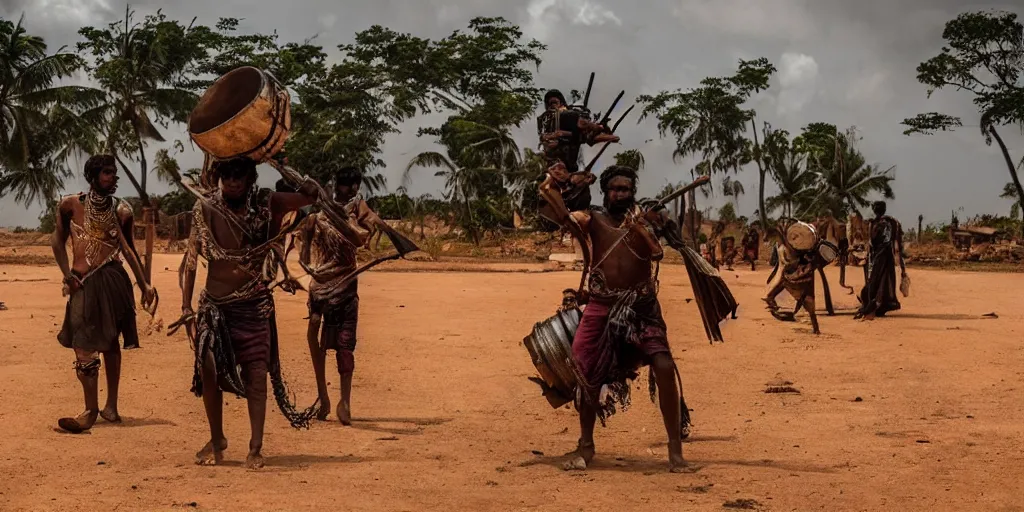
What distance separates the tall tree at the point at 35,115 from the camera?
36.7 m

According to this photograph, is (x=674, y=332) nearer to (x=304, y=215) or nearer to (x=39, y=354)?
(x=39, y=354)

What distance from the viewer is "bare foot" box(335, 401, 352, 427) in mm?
8883

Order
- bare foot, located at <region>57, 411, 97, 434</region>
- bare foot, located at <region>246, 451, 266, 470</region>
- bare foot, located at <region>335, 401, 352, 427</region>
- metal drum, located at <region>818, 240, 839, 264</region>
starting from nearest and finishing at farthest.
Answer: bare foot, located at <region>246, 451, 266, 470</region> → bare foot, located at <region>57, 411, 97, 434</region> → bare foot, located at <region>335, 401, 352, 427</region> → metal drum, located at <region>818, 240, 839, 264</region>

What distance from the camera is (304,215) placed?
704 cm

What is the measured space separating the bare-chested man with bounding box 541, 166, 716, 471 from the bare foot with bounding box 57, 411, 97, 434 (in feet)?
11.1

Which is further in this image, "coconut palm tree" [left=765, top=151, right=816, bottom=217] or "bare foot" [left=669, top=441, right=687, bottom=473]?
"coconut palm tree" [left=765, top=151, right=816, bottom=217]

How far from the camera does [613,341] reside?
288 inches

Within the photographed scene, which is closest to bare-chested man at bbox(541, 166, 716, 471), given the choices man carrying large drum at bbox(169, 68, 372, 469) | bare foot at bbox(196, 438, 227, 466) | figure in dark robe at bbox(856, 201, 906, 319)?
man carrying large drum at bbox(169, 68, 372, 469)

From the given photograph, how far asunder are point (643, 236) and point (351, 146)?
131 ft

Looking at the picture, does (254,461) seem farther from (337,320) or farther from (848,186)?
(848,186)

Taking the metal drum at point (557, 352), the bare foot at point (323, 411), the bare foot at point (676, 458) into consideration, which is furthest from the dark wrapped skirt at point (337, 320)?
the bare foot at point (676, 458)

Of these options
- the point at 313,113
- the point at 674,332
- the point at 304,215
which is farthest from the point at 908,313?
the point at 313,113

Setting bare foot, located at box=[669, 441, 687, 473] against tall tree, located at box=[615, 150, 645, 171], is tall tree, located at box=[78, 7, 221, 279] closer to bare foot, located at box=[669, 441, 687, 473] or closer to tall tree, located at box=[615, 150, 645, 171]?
tall tree, located at box=[615, 150, 645, 171]

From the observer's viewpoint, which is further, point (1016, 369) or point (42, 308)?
point (42, 308)
